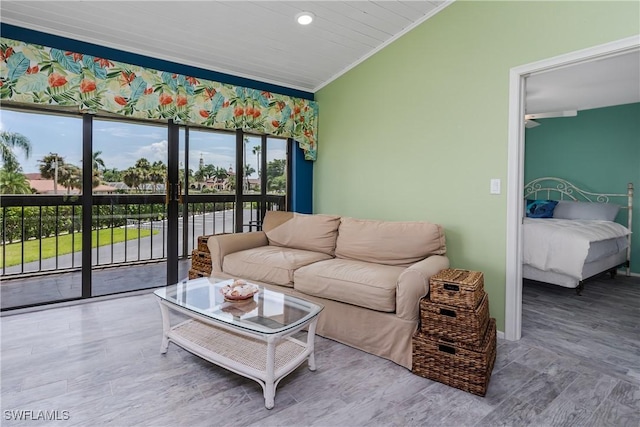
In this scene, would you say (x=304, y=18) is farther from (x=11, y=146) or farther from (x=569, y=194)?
(x=569, y=194)

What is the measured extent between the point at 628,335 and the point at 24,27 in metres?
5.27

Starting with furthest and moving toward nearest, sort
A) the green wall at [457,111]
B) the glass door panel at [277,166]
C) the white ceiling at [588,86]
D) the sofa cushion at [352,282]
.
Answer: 1. the glass door panel at [277,166]
2. the white ceiling at [588,86]
3. the green wall at [457,111]
4. the sofa cushion at [352,282]

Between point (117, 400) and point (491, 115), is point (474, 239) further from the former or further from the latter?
point (117, 400)

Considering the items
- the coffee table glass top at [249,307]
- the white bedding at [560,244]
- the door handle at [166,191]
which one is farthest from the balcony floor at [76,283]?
the white bedding at [560,244]

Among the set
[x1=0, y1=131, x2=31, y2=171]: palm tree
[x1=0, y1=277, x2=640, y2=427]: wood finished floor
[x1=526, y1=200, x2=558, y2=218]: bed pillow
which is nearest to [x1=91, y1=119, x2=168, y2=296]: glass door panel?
[x1=0, y1=131, x2=31, y2=171]: palm tree

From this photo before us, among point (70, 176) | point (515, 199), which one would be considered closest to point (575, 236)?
point (515, 199)

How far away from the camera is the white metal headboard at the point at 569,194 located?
187 inches

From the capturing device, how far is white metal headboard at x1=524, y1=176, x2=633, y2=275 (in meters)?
4.75

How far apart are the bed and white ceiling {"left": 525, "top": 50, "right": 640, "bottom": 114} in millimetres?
1122

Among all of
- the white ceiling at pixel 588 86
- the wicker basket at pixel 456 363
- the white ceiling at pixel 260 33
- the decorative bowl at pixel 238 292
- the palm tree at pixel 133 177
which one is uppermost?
the white ceiling at pixel 260 33

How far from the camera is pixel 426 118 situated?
324 centimetres

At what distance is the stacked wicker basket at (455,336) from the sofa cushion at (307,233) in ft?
4.39

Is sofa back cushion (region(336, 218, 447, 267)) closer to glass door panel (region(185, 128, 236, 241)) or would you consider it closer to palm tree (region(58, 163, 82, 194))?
glass door panel (region(185, 128, 236, 241))

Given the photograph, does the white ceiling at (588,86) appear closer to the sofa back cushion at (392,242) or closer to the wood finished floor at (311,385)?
the sofa back cushion at (392,242)
